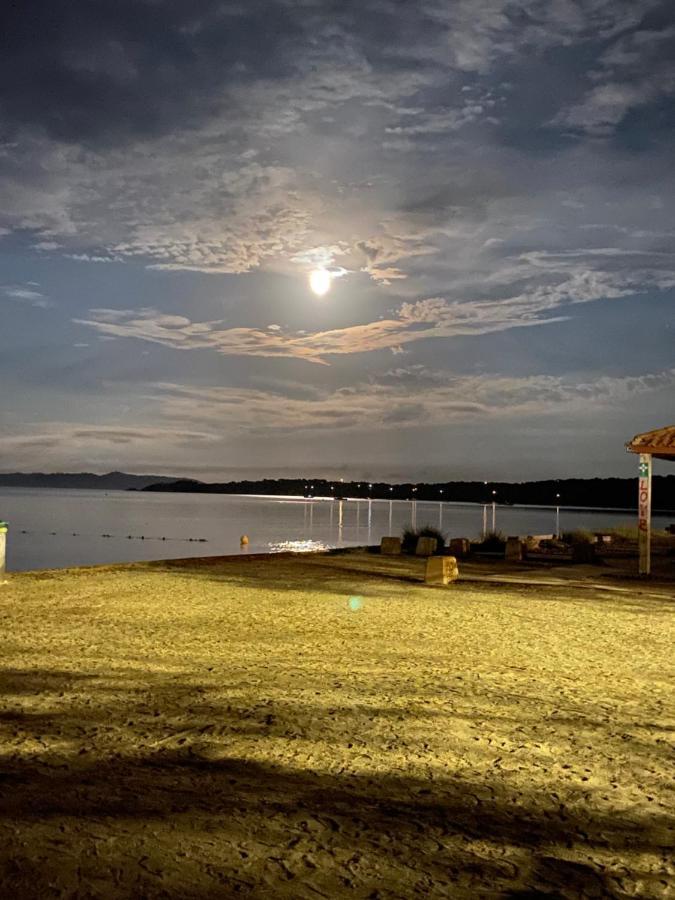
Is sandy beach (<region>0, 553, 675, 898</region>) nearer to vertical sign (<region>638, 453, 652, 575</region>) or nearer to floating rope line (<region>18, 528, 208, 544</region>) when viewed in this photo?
vertical sign (<region>638, 453, 652, 575</region>)

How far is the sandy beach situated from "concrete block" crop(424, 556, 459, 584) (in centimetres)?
555

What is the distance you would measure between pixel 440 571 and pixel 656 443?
5.91m

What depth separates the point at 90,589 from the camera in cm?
1461

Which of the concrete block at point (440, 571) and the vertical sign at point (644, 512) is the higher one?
the vertical sign at point (644, 512)

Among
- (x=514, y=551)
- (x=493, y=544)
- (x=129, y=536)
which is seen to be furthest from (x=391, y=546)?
(x=129, y=536)

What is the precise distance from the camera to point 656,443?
738 inches

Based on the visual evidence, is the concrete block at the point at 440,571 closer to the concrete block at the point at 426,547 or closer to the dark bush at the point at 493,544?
the concrete block at the point at 426,547

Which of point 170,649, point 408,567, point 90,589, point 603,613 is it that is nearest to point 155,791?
point 170,649

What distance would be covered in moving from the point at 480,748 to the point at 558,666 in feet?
10.5

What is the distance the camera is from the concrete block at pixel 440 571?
54.4ft

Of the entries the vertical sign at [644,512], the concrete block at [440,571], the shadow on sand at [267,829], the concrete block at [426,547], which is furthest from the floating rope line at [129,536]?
the shadow on sand at [267,829]

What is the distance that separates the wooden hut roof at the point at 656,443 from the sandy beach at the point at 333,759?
845 cm

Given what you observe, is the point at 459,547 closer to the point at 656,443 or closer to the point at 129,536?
the point at 656,443

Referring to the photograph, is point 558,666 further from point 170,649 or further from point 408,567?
point 408,567
